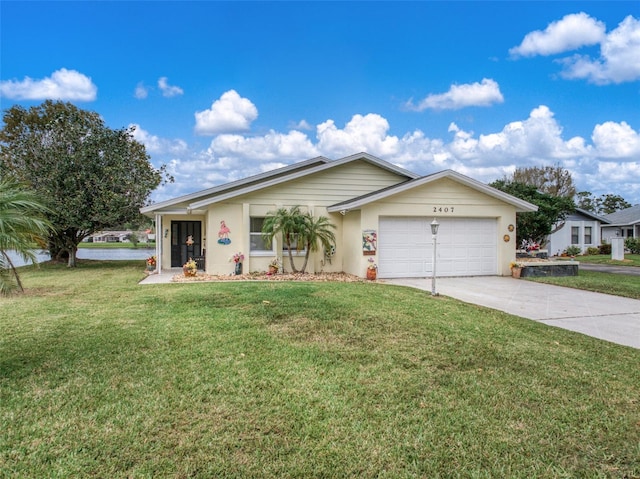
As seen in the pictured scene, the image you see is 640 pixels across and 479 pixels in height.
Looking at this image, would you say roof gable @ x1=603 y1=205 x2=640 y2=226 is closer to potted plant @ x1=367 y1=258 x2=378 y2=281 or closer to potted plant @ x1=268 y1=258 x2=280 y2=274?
potted plant @ x1=367 y1=258 x2=378 y2=281

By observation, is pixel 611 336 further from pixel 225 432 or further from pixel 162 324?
pixel 162 324

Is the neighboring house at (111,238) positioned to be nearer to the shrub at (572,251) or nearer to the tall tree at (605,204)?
the shrub at (572,251)

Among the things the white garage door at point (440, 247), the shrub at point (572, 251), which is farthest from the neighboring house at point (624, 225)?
the white garage door at point (440, 247)

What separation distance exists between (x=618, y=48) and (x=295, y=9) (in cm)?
1180

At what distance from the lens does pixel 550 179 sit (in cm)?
3688

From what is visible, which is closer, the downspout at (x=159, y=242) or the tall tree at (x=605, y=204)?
the downspout at (x=159, y=242)

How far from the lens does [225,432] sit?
10.3 feet

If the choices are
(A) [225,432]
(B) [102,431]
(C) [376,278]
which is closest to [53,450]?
(B) [102,431]

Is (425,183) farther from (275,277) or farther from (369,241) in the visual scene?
(275,277)

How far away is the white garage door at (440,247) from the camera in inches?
513

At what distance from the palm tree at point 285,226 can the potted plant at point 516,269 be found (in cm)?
755

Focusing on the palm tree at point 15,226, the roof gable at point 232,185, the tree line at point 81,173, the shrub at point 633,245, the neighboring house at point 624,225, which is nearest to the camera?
the palm tree at point 15,226

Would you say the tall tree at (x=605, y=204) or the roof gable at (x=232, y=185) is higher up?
the tall tree at (x=605, y=204)

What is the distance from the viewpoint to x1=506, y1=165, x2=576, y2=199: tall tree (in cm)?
3625
